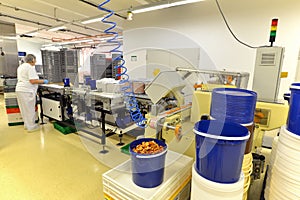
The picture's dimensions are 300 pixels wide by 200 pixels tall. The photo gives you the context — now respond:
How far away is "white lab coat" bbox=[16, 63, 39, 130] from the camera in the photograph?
3533 mm

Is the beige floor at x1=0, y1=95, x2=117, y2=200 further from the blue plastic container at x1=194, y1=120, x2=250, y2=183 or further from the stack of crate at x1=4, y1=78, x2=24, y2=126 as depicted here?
the blue plastic container at x1=194, y1=120, x2=250, y2=183

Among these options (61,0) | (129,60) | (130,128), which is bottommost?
(130,128)

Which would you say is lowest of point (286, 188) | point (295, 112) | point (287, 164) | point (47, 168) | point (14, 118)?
point (47, 168)

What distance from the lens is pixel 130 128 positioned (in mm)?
3248

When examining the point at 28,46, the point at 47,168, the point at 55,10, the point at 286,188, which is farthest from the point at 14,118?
the point at 28,46

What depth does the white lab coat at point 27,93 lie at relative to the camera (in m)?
3.53

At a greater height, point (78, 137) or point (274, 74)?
point (274, 74)

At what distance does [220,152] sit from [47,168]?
101 inches

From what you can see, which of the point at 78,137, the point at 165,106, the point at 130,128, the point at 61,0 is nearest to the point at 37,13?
the point at 61,0

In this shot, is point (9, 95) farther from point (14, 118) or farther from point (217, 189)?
point (217, 189)

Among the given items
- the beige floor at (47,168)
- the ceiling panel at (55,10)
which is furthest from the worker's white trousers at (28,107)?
the ceiling panel at (55,10)

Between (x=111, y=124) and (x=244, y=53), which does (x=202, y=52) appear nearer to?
(x=244, y=53)

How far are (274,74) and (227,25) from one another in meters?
2.38

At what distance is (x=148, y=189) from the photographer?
1.18 metres
